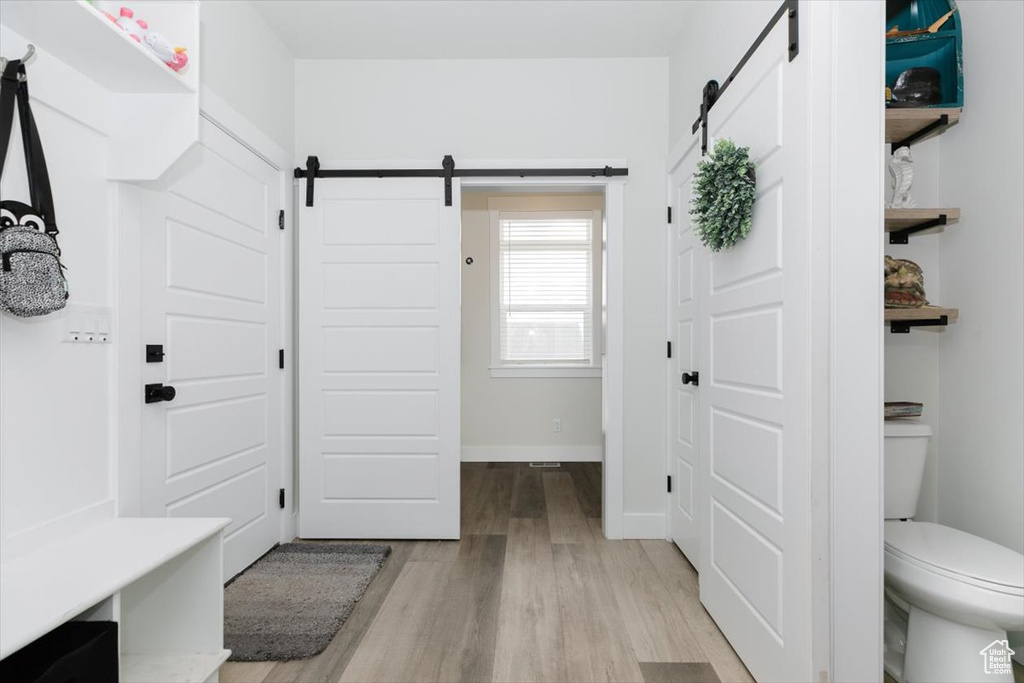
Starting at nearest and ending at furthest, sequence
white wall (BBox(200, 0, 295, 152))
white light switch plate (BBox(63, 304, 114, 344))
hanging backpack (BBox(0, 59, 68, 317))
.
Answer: hanging backpack (BBox(0, 59, 68, 317))
white light switch plate (BBox(63, 304, 114, 344))
white wall (BBox(200, 0, 295, 152))

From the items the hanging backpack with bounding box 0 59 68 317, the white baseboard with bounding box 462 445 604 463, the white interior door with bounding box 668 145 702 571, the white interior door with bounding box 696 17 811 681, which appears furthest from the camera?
the white baseboard with bounding box 462 445 604 463

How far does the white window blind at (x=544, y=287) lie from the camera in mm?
5348

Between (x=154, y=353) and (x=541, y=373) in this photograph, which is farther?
(x=541, y=373)

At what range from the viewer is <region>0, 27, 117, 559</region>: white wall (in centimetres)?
143

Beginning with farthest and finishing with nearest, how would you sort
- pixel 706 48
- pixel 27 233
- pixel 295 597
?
1. pixel 706 48
2. pixel 295 597
3. pixel 27 233

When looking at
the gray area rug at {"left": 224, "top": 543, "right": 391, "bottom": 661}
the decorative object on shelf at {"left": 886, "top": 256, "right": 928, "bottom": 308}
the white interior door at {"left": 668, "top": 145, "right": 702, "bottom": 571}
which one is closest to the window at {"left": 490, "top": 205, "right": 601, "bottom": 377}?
the white interior door at {"left": 668, "top": 145, "right": 702, "bottom": 571}

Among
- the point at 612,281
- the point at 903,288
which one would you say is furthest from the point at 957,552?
the point at 612,281

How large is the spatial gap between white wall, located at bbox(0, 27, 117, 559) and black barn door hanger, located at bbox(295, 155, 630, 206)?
1.40 metres

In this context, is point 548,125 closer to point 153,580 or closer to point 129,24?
point 129,24

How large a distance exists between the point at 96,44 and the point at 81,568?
133 cm

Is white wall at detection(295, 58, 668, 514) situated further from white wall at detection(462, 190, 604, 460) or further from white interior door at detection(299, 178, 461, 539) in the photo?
white wall at detection(462, 190, 604, 460)

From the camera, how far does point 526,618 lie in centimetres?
224

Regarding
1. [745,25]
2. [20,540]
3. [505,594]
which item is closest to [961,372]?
[745,25]

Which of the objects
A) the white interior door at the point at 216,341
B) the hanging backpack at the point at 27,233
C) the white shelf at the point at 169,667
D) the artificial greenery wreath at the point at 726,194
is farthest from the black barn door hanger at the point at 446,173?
the white shelf at the point at 169,667
